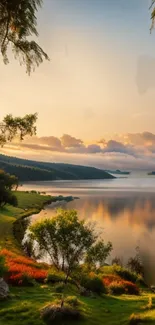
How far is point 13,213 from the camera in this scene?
391 ft

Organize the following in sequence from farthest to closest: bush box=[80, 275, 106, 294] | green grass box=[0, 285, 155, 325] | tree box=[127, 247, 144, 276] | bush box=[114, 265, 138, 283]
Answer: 1. tree box=[127, 247, 144, 276]
2. bush box=[114, 265, 138, 283]
3. bush box=[80, 275, 106, 294]
4. green grass box=[0, 285, 155, 325]

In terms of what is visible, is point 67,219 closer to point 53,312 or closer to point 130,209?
point 53,312

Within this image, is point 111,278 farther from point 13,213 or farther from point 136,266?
point 13,213

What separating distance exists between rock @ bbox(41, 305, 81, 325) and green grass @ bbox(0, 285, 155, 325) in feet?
1.44

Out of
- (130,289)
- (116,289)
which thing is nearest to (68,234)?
(116,289)

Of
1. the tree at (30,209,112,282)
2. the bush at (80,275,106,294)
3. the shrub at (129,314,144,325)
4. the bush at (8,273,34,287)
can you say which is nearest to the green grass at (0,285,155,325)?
→ the shrub at (129,314,144,325)

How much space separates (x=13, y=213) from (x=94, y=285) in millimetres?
86888

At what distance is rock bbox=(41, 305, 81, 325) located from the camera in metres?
20.4

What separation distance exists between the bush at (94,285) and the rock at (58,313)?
15.1 meters

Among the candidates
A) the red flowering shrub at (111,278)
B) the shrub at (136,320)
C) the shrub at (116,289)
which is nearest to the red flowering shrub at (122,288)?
the shrub at (116,289)

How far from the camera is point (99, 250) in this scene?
49938mm

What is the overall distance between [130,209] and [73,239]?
119m

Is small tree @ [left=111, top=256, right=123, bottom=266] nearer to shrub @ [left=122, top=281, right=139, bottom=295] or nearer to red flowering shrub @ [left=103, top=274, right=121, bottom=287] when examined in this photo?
red flowering shrub @ [left=103, top=274, right=121, bottom=287]

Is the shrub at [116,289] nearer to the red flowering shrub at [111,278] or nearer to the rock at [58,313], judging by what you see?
the red flowering shrub at [111,278]
